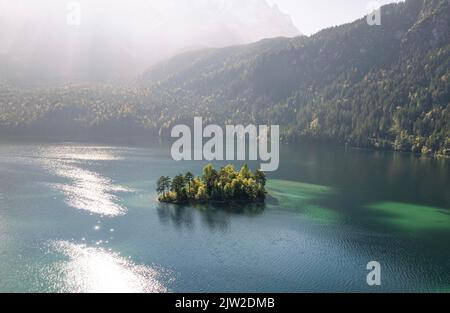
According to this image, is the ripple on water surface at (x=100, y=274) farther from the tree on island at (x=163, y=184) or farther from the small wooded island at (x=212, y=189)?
the tree on island at (x=163, y=184)

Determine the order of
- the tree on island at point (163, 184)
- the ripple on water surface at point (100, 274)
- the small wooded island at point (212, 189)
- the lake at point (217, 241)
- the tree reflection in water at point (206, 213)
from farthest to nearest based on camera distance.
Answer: the tree on island at point (163, 184), the small wooded island at point (212, 189), the tree reflection in water at point (206, 213), the lake at point (217, 241), the ripple on water surface at point (100, 274)

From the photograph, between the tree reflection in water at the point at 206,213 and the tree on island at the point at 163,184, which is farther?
the tree on island at the point at 163,184

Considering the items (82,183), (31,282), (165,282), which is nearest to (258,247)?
(165,282)

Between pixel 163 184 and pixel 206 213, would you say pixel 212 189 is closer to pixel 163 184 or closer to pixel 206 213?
pixel 206 213

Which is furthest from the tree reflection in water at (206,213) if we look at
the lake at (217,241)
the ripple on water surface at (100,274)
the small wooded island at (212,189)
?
the ripple on water surface at (100,274)

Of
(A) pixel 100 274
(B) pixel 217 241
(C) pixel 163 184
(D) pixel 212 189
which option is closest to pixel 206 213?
(D) pixel 212 189
